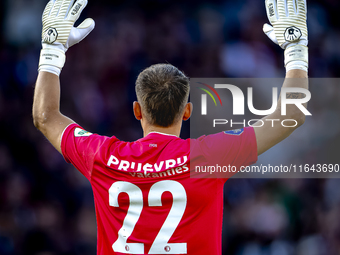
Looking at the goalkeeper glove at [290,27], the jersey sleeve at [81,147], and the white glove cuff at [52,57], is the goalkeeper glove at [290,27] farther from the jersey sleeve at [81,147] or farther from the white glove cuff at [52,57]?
the white glove cuff at [52,57]

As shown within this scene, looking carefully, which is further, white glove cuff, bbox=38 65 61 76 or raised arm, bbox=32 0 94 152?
white glove cuff, bbox=38 65 61 76

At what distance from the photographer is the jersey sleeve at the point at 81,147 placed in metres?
2.07

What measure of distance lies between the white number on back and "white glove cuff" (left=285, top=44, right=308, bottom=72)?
40.3 inches

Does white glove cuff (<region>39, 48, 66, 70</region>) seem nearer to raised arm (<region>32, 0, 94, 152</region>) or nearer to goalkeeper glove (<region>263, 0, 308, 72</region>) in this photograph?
raised arm (<region>32, 0, 94, 152</region>)

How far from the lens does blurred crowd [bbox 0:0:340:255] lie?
574cm

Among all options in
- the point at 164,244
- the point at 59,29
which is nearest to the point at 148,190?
the point at 164,244

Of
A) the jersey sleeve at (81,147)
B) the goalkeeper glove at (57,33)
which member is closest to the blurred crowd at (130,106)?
the goalkeeper glove at (57,33)

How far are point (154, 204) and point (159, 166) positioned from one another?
205mm

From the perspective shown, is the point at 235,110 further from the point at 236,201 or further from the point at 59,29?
the point at 59,29

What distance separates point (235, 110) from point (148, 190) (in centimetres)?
430

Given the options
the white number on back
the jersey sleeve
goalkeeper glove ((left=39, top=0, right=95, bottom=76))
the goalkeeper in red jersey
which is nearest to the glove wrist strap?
goalkeeper glove ((left=39, top=0, right=95, bottom=76))

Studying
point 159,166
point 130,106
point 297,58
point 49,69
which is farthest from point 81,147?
point 130,106

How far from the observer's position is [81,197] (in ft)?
20.1

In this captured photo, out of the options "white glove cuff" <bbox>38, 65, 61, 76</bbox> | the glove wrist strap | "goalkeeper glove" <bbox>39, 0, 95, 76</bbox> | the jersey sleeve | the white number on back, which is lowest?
the white number on back
